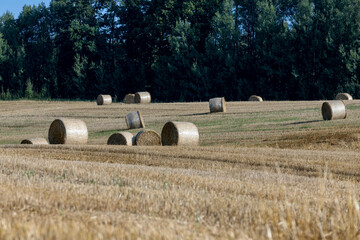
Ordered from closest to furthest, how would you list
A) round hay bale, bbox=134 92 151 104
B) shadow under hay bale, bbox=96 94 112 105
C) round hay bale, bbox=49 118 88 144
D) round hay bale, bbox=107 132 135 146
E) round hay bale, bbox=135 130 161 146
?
1. round hay bale, bbox=135 130 161 146
2. round hay bale, bbox=107 132 135 146
3. round hay bale, bbox=49 118 88 144
4. round hay bale, bbox=134 92 151 104
5. shadow under hay bale, bbox=96 94 112 105

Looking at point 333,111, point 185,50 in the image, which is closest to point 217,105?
point 333,111

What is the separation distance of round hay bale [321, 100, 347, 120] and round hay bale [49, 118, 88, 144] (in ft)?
35.8

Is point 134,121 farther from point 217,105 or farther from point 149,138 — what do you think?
point 149,138

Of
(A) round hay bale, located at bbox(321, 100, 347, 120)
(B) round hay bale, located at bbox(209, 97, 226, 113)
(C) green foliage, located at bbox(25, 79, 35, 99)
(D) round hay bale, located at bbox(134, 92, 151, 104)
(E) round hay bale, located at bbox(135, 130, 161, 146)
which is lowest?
(E) round hay bale, located at bbox(135, 130, 161, 146)

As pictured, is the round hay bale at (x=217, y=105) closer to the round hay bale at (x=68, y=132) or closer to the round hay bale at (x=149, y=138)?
the round hay bale at (x=149, y=138)

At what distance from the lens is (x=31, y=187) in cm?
582

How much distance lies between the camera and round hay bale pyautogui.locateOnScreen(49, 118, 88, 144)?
59.9ft

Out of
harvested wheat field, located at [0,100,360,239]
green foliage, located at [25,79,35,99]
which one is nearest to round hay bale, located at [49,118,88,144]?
harvested wheat field, located at [0,100,360,239]

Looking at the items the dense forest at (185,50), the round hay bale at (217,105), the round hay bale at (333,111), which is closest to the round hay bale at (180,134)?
the round hay bale at (333,111)

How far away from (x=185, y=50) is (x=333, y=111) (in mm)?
33973

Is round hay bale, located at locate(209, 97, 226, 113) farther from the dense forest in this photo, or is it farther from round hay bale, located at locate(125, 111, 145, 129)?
the dense forest

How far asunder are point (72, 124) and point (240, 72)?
35.9 metres

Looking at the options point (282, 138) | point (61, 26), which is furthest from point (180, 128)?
point (61, 26)

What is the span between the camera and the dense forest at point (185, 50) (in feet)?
154
